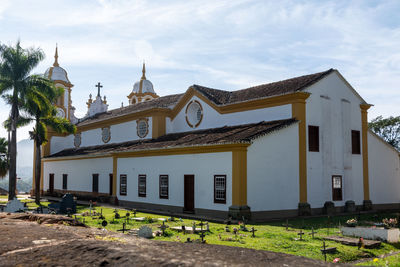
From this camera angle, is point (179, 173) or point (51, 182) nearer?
point (179, 173)

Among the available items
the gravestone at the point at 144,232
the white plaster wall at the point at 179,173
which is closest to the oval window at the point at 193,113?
the white plaster wall at the point at 179,173

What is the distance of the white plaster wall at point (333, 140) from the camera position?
22344 mm

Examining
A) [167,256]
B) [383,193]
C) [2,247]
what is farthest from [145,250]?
[383,193]

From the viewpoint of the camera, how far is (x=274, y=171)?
800 inches

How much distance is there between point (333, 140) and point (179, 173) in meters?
9.42

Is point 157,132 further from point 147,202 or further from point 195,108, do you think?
point 147,202

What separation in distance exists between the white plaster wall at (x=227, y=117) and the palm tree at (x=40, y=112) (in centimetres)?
921

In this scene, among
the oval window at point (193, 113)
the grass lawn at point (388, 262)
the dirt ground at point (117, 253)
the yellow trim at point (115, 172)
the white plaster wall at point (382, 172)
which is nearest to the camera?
the dirt ground at point (117, 253)

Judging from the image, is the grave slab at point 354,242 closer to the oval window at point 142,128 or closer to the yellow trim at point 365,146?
the yellow trim at point 365,146

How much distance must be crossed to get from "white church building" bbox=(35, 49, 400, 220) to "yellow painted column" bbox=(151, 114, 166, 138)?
75 millimetres

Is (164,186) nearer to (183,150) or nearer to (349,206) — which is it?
(183,150)

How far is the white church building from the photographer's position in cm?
1988

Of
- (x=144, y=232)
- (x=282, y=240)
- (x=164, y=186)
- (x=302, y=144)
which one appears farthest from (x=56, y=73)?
(x=282, y=240)

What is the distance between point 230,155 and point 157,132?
1137cm
